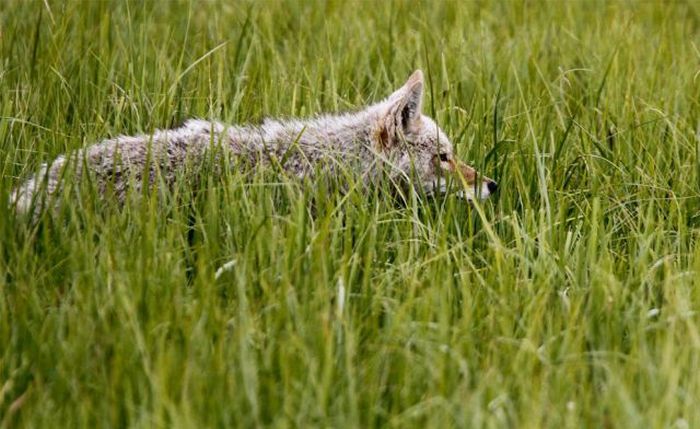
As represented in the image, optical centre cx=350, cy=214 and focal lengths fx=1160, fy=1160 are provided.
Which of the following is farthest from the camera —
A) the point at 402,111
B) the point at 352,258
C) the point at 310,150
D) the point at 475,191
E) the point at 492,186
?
the point at 402,111

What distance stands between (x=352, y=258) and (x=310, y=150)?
1.35 metres

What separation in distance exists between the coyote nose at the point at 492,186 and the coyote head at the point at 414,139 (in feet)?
0.56

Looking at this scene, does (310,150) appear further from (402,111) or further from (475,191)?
(475,191)

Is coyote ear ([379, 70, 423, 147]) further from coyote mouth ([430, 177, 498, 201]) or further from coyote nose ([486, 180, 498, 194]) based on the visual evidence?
coyote nose ([486, 180, 498, 194])

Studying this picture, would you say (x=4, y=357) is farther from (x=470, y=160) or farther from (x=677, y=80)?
(x=677, y=80)

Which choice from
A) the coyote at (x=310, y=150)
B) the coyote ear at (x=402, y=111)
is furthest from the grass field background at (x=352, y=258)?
the coyote ear at (x=402, y=111)

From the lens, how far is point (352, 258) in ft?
15.7

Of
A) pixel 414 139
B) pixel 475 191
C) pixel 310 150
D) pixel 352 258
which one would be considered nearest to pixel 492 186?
pixel 475 191

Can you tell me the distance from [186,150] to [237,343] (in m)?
1.97

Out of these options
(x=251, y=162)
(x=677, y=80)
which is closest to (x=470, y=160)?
(x=251, y=162)

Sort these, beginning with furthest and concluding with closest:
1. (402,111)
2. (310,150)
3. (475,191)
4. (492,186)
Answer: (402,111) < (310,150) < (492,186) < (475,191)

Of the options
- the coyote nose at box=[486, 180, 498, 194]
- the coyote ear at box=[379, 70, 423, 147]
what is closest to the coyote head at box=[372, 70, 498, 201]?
the coyote ear at box=[379, 70, 423, 147]

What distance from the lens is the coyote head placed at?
606 centimetres

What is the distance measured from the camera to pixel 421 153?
625 cm
